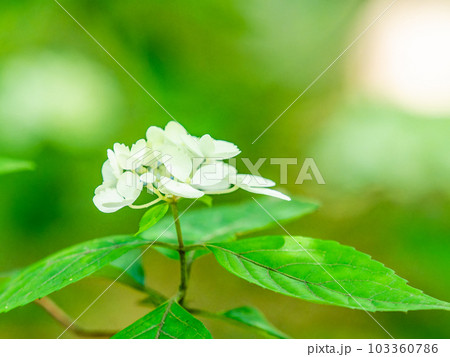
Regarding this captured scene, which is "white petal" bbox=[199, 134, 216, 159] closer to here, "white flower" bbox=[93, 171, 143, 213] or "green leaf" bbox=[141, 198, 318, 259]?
"white flower" bbox=[93, 171, 143, 213]

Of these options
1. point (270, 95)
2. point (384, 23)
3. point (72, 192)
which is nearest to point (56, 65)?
point (72, 192)

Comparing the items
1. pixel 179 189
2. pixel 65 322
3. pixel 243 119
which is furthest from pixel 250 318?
pixel 243 119

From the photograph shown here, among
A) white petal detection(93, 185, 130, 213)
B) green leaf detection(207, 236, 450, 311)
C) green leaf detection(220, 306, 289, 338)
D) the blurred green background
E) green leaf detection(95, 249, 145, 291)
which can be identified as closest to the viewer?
green leaf detection(207, 236, 450, 311)

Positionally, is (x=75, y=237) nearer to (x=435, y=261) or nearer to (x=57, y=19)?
(x=57, y=19)

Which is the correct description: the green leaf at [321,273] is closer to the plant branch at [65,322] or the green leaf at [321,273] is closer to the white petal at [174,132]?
the white petal at [174,132]

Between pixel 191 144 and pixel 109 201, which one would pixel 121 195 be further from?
pixel 191 144

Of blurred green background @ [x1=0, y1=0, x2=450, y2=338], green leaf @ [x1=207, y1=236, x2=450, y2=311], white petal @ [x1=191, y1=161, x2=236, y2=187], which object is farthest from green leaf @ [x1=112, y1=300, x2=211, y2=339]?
blurred green background @ [x1=0, y1=0, x2=450, y2=338]
